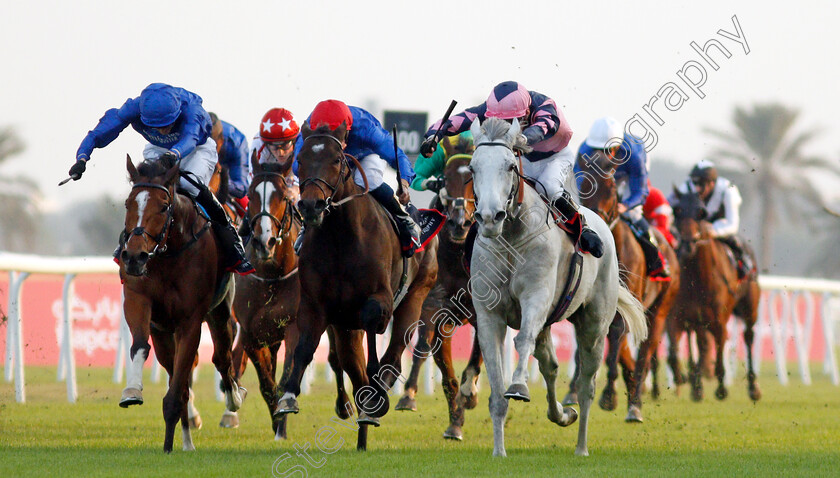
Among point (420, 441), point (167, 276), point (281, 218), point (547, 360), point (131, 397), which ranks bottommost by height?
point (420, 441)

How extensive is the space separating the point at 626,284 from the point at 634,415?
52.3 inches

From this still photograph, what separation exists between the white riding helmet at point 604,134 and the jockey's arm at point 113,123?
467 centimetres

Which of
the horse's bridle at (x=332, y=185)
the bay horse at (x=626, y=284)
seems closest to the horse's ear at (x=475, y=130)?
the horse's bridle at (x=332, y=185)

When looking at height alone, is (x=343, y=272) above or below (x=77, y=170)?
below

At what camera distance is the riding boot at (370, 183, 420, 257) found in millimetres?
7805

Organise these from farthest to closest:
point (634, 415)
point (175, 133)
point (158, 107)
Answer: point (634, 415)
point (175, 133)
point (158, 107)

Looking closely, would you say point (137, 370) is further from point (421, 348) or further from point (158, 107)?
point (421, 348)

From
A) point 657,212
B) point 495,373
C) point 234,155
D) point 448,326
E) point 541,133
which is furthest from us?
point 657,212

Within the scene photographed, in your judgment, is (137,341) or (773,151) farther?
(773,151)

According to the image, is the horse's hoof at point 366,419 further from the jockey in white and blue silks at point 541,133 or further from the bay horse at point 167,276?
the jockey in white and blue silks at point 541,133

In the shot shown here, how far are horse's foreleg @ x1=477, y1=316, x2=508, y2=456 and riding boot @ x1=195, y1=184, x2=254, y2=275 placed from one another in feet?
6.39

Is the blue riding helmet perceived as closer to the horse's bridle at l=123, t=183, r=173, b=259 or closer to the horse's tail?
the horse's bridle at l=123, t=183, r=173, b=259

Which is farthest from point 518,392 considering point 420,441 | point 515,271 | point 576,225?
point 420,441

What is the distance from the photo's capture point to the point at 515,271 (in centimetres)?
692
